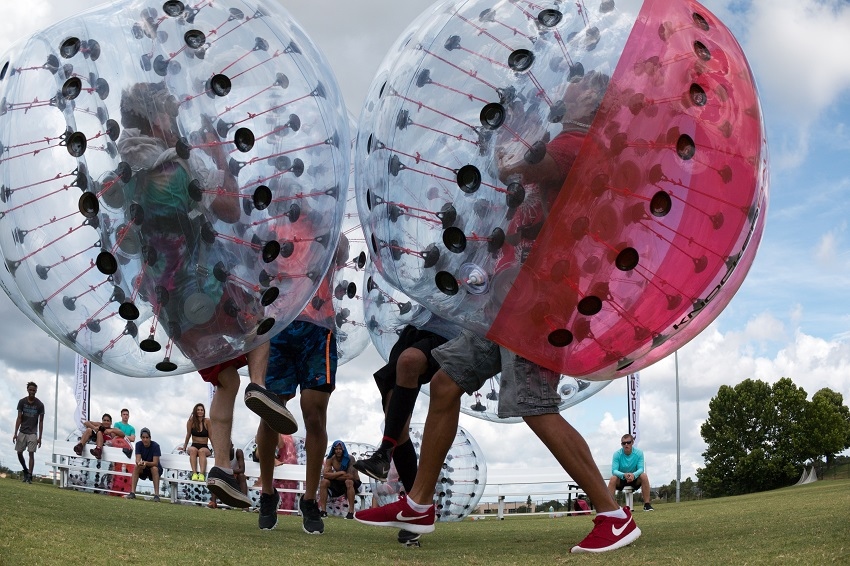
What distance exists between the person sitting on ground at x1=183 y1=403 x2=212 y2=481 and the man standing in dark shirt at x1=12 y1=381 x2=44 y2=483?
2.47 meters

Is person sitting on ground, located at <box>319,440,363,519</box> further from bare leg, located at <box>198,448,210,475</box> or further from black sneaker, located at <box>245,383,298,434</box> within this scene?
black sneaker, located at <box>245,383,298,434</box>

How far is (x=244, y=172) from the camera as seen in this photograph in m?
3.93

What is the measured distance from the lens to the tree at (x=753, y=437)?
4588cm

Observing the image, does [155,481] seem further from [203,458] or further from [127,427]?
[127,427]

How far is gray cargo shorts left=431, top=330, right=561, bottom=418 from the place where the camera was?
3.93 m

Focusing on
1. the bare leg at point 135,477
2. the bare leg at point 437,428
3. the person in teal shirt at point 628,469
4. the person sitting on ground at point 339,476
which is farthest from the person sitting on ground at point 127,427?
the bare leg at point 437,428

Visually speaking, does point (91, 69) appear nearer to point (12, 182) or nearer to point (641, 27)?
point (12, 182)

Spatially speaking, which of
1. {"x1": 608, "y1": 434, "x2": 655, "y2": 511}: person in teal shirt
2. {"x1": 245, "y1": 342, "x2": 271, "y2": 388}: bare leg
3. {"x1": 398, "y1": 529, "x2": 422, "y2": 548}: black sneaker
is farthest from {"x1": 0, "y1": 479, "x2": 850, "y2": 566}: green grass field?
{"x1": 608, "y1": 434, "x2": 655, "y2": 511}: person in teal shirt

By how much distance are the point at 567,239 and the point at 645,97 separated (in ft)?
2.00

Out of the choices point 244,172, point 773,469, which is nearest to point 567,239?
point 244,172

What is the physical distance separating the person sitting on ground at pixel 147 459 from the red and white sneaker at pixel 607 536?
10.1m

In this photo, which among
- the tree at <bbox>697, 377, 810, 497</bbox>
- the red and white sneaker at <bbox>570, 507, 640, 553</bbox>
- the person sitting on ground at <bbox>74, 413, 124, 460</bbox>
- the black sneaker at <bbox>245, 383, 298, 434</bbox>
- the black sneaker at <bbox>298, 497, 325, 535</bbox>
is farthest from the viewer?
the tree at <bbox>697, 377, 810, 497</bbox>

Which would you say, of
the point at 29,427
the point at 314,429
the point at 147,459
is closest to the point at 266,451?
the point at 314,429

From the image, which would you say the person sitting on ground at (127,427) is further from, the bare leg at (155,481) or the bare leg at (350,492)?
the bare leg at (350,492)
